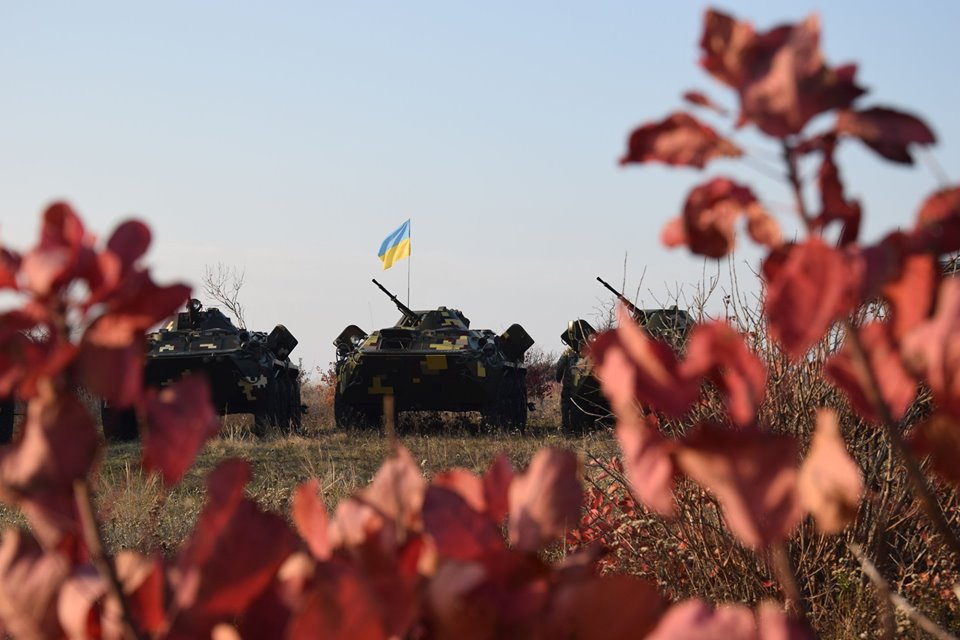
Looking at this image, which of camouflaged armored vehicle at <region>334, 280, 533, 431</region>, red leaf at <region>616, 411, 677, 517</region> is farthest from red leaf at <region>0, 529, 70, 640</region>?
camouflaged armored vehicle at <region>334, 280, 533, 431</region>

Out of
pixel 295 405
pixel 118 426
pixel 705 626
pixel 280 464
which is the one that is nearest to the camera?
pixel 705 626

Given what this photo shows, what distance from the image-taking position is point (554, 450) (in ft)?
2.48

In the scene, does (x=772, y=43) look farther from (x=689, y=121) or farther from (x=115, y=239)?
(x=115, y=239)

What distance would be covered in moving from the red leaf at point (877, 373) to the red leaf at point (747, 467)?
3.4 inches

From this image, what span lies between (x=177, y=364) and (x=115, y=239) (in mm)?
14210

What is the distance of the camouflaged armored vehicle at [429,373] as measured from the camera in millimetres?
14547

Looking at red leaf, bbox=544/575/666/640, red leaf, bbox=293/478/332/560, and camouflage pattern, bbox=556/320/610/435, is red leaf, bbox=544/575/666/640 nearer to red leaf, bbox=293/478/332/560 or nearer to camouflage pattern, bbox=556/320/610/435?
red leaf, bbox=293/478/332/560

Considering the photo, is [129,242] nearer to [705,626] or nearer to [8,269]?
[8,269]

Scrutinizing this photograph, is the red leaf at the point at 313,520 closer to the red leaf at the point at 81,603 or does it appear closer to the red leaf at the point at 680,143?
the red leaf at the point at 81,603

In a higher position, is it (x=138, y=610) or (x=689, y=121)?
(x=689, y=121)

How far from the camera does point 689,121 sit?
2.40 ft

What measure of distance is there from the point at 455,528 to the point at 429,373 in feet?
45.7

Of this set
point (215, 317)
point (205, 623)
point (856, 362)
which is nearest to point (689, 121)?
point (856, 362)

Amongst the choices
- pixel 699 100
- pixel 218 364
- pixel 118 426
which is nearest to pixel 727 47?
pixel 699 100
